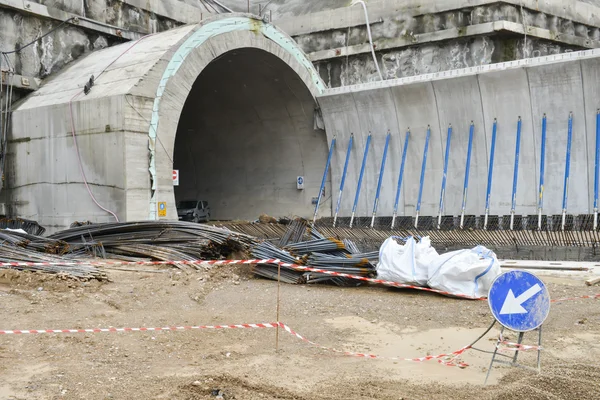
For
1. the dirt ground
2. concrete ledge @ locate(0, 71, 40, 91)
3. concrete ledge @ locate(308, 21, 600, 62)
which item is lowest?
the dirt ground

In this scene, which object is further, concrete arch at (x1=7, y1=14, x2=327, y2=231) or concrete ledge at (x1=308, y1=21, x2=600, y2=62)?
concrete ledge at (x1=308, y1=21, x2=600, y2=62)

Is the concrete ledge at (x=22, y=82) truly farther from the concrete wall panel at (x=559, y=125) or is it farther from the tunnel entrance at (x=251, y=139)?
the concrete wall panel at (x=559, y=125)

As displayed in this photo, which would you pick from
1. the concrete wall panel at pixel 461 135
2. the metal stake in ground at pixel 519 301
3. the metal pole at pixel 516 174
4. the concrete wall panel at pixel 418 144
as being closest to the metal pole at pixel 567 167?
the metal pole at pixel 516 174

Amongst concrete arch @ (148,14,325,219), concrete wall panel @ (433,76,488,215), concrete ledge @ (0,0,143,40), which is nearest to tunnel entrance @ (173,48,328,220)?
concrete arch @ (148,14,325,219)

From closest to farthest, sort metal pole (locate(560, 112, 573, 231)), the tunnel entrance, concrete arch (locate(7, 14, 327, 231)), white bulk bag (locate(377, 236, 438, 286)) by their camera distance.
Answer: white bulk bag (locate(377, 236, 438, 286))
concrete arch (locate(7, 14, 327, 231))
metal pole (locate(560, 112, 573, 231))
the tunnel entrance

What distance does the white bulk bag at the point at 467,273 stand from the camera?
9.16 meters

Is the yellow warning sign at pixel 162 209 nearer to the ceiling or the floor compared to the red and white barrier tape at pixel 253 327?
nearer to the ceiling

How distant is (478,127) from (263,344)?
13537 millimetres

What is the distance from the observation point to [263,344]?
6.78 m

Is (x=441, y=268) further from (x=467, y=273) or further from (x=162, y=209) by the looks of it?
(x=162, y=209)

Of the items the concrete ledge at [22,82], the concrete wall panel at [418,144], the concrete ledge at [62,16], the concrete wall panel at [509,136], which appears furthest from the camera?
the concrete wall panel at [418,144]

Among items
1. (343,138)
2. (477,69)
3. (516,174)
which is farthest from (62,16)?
(516,174)

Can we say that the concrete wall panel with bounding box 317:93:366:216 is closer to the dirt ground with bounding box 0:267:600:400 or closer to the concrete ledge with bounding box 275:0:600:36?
the concrete ledge with bounding box 275:0:600:36

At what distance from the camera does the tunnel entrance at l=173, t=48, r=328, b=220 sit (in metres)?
22.0
